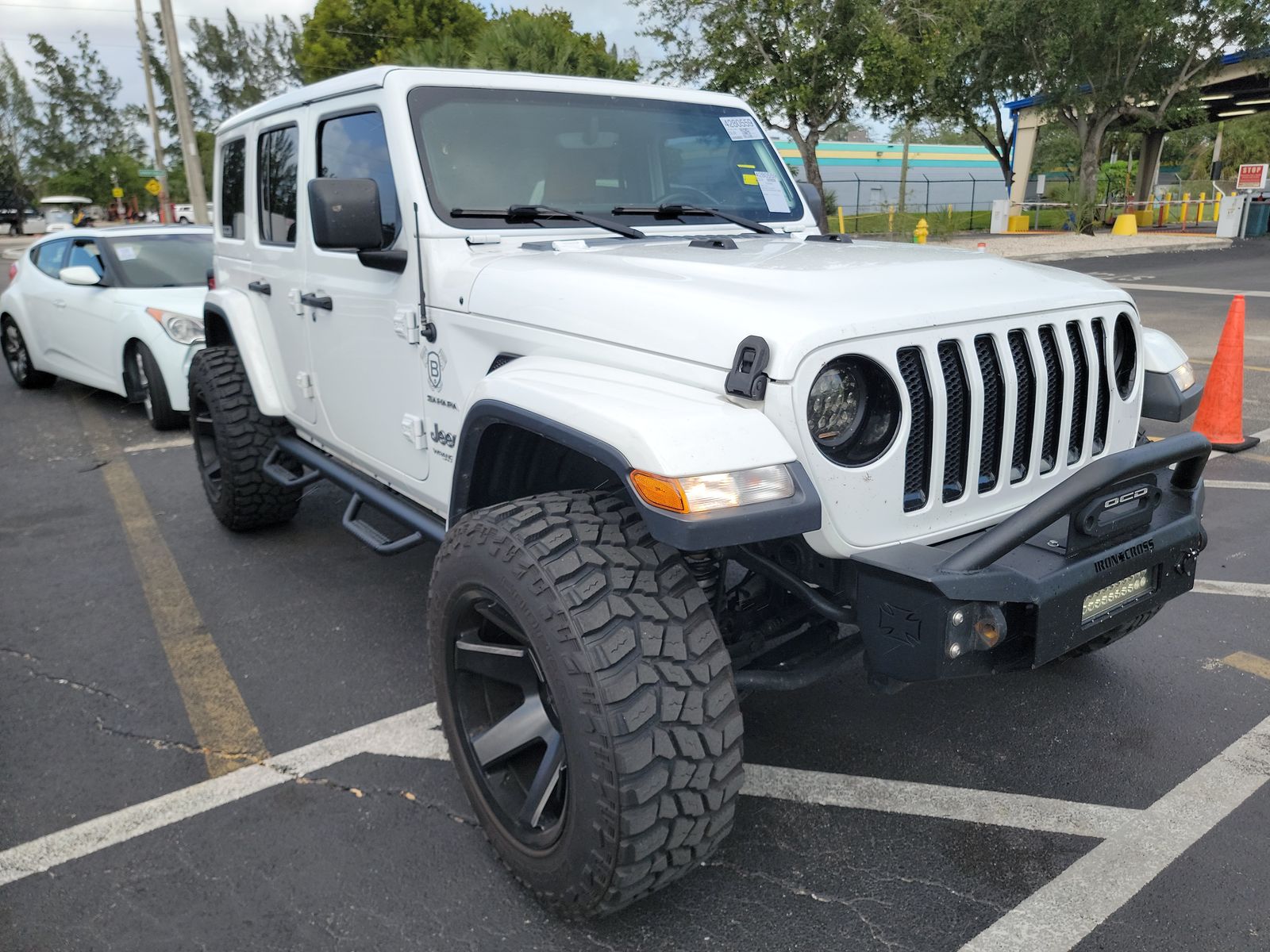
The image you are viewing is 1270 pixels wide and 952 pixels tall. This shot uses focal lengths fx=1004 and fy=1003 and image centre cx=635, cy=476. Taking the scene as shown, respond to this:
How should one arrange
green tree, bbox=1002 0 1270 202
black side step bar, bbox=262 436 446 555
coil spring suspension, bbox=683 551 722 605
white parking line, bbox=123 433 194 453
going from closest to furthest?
coil spring suspension, bbox=683 551 722 605
black side step bar, bbox=262 436 446 555
white parking line, bbox=123 433 194 453
green tree, bbox=1002 0 1270 202

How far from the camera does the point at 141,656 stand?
3.90m

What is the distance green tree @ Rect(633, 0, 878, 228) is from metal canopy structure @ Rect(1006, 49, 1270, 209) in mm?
11439

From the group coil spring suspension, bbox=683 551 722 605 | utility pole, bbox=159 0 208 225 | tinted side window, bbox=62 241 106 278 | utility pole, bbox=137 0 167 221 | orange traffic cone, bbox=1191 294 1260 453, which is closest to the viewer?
coil spring suspension, bbox=683 551 722 605

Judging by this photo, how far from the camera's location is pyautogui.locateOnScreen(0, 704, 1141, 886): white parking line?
272 cm

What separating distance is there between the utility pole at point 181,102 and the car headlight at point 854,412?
64.1ft

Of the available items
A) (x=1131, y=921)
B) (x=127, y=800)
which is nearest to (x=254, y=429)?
(x=127, y=800)

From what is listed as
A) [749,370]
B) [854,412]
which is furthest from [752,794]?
[749,370]

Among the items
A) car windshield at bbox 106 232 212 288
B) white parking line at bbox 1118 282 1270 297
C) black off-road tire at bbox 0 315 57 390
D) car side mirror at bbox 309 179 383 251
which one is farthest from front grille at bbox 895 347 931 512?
white parking line at bbox 1118 282 1270 297

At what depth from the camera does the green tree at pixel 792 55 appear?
22.0 metres

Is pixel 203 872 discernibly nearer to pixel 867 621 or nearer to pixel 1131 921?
pixel 867 621

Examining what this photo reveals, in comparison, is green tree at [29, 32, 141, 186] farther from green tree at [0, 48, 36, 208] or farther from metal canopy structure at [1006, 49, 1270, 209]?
metal canopy structure at [1006, 49, 1270, 209]

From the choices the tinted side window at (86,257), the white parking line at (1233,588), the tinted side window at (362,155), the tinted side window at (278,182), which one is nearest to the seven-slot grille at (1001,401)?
the tinted side window at (362,155)

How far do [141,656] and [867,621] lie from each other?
297 centimetres

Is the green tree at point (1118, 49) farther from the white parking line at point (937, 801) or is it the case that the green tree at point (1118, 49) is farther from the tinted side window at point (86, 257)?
the white parking line at point (937, 801)
